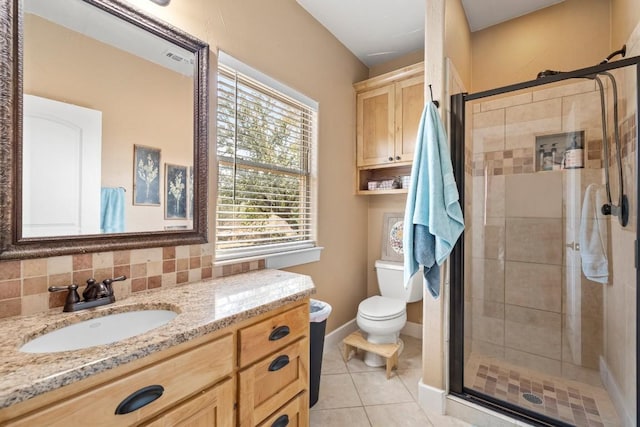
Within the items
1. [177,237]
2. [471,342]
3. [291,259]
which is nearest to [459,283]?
[471,342]

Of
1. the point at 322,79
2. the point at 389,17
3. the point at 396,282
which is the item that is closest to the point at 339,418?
the point at 396,282

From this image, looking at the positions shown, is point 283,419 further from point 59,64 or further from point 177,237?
point 59,64

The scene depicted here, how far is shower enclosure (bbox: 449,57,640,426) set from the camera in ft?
4.78

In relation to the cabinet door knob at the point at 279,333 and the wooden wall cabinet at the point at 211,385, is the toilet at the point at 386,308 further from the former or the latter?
the cabinet door knob at the point at 279,333

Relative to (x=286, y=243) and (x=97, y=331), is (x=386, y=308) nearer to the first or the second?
(x=286, y=243)

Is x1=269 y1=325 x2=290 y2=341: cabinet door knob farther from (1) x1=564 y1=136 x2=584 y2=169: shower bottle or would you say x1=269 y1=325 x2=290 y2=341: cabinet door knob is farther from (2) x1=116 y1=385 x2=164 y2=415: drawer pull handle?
(1) x1=564 y1=136 x2=584 y2=169: shower bottle

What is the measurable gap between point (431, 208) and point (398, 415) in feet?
4.05

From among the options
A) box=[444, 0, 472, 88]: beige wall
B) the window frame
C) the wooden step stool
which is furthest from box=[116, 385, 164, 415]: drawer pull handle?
box=[444, 0, 472, 88]: beige wall

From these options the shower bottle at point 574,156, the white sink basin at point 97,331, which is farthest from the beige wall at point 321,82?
the shower bottle at point 574,156

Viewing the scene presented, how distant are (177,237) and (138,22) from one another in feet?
3.18

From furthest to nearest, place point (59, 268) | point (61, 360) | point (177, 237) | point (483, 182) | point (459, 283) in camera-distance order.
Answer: point (483, 182), point (459, 283), point (177, 237), point (59, 268), point (61, 360)

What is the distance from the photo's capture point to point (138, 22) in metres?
1.21

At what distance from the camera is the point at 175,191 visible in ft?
4.43

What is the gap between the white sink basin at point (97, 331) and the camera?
87 centimetres
